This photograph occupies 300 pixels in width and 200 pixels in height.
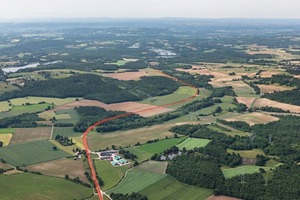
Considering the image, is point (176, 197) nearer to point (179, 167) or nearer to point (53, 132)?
point (179, 167)

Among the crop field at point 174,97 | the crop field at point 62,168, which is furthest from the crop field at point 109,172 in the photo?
the crop field at point 174,97

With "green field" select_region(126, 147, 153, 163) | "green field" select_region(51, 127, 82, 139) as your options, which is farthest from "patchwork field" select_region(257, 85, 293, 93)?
"green field" select_region(51, 127, 82, 139)

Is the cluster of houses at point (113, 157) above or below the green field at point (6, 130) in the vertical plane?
above

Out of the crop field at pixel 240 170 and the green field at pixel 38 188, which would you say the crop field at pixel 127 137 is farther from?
the crop field at pixel 240 170

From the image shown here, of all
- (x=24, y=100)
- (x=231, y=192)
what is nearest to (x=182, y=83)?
(x=24, y=100)

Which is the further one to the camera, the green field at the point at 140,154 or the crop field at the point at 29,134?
the crop field at the point at 29,134
